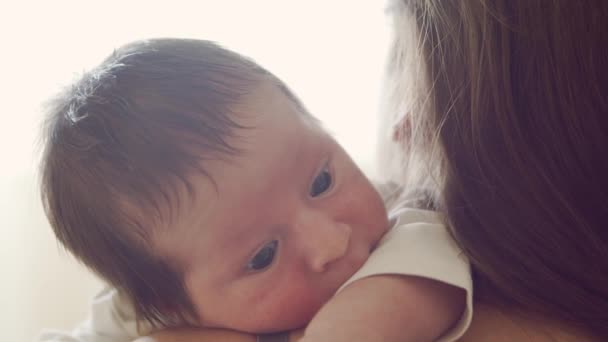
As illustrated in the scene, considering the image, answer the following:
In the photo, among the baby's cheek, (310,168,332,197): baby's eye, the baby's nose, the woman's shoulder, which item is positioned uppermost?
(310,168,332,197): baby's eye

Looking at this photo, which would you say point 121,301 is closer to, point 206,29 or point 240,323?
point 240,323

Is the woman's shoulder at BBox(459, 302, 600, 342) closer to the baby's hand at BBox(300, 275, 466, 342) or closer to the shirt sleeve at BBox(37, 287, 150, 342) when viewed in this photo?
the baby's hand at BBox(300, 275, 466, 342)

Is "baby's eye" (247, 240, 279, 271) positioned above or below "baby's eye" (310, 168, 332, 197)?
below

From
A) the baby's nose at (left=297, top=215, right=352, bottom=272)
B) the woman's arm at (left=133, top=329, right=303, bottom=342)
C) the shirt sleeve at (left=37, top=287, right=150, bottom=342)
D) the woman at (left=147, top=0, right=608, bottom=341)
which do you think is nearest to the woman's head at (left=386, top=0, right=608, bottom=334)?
the woman at (left=147, top=0, right=608, bottom=341)

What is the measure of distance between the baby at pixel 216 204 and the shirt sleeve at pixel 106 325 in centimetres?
12

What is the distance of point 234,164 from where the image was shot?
0.62 meters

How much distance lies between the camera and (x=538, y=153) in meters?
0.57

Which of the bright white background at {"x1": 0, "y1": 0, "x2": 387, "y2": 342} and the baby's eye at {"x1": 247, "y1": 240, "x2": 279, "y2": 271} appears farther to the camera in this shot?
the bright white background at {"x1": 0, "y1": 0, "x2": 387, "y2": 342}

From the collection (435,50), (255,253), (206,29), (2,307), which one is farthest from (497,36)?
(2,307)

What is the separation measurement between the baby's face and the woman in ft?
0.43

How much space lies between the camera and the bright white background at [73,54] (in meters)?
1.26

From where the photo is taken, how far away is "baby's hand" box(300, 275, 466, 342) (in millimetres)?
518

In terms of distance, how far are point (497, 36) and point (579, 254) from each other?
22 cm

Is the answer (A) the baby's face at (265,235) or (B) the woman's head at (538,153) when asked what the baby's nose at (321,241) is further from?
(B) the woman's head at (538,153)
